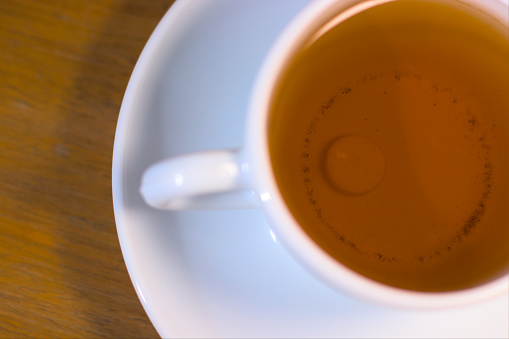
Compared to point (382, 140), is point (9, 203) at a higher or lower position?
lower

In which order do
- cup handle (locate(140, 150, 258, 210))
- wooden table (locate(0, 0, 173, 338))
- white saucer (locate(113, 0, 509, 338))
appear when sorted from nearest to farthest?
cup handle (locate(140, 150, 258, 210)) < white saucer (locate(113, 0, 509, 338)) < wooden table (locate(0, 0, 173, 338))

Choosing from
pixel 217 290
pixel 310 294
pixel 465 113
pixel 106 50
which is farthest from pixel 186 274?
pixel 465 113

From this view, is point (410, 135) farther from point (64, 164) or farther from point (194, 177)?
point (64, 164)

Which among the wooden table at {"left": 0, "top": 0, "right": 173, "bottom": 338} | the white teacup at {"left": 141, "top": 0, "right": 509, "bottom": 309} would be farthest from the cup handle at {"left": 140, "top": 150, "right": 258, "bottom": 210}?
the wooden table at {"left": 0, "top": 0, "right": 173, "bottom": 338}

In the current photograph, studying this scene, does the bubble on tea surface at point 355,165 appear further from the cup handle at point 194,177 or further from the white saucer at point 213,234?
the cup handle at point 194,177

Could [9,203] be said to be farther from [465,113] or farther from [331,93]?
[465,113]

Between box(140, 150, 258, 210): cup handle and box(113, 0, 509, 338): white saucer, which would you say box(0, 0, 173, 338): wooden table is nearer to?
box(113, 0, 509, 338): white saucer

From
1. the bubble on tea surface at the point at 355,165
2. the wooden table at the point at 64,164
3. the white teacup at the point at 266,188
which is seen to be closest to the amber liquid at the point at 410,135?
the bubble on tea surface at the point at 355,165
